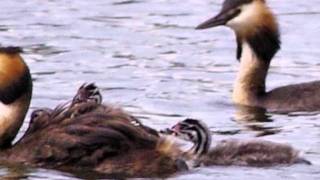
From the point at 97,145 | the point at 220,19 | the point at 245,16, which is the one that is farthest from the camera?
the point at 245,16

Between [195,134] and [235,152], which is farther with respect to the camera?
[235,152]

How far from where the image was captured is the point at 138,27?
20.0 m

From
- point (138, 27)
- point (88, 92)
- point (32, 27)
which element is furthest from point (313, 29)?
point (88, 92)

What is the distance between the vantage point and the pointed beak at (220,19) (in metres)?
16.6

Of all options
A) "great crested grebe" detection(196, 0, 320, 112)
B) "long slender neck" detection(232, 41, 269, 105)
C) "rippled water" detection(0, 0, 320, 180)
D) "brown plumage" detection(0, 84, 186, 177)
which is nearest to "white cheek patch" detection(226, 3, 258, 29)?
"great crested grebe" detection(196, 0, 320, 112)

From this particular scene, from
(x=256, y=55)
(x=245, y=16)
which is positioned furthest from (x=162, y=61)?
(x=256, y=55)

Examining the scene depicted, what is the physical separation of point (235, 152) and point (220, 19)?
3.75 metres

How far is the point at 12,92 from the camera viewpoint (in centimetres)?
1309

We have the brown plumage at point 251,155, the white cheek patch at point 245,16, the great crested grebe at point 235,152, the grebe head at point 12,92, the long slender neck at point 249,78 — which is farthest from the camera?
the white cheek patch at point 245,16

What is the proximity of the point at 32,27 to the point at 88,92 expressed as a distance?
20.3 feet

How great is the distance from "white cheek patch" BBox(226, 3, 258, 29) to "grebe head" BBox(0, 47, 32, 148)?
155 inches

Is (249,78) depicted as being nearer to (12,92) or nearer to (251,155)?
(251,155)

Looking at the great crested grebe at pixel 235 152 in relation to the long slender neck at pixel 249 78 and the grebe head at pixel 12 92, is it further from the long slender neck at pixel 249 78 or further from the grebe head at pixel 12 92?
the long slender neck at pixel 249 78

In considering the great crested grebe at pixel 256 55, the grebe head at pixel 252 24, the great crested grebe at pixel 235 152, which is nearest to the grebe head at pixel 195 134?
the great crested grebe at pixel 235 152
